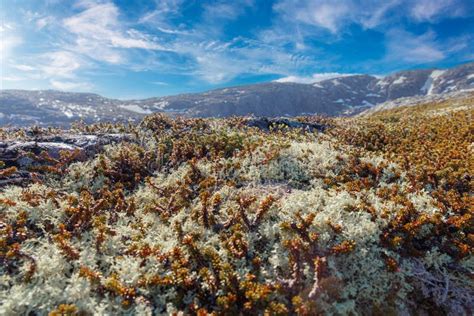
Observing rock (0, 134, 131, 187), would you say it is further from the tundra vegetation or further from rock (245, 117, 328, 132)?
rock (245, 117, 328, 132)

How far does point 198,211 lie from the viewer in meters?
7.30

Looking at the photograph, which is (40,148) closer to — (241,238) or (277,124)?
(241,238)

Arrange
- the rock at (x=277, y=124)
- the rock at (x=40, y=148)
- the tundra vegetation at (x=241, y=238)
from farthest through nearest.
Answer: the rock at (x=277, y=124) < the rock at (x=40, y=148) < the tundra vegetation at (x=241, y=238)

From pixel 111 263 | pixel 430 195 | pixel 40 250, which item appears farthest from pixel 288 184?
pixel 40 250

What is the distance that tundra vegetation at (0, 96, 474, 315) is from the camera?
518 cm

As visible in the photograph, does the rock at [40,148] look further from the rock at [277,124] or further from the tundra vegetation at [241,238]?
the rock at [277,124]

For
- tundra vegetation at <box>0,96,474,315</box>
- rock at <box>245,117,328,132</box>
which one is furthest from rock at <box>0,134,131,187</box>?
rock at <box>245,117,328,132</box>

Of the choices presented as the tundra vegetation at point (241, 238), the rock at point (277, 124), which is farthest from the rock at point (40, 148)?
the rock at point (277, 124)

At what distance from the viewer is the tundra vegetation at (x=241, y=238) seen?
5176 mm

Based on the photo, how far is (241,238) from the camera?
6254mm

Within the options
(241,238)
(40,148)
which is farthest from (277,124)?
(241,238)

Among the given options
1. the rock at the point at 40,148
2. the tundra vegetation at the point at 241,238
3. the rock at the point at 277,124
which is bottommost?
the tundra vegetation at the point at 241,238

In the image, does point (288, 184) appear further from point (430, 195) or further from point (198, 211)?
point (430, 195)

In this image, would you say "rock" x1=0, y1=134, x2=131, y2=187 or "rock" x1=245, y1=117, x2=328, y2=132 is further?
"rock" x1=245, y1=117, x2=328, y2=132
